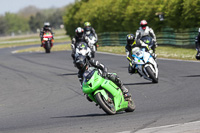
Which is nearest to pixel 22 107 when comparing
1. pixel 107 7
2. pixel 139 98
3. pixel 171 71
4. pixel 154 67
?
pixel 139 98

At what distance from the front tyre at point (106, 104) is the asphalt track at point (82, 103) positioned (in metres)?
0.12

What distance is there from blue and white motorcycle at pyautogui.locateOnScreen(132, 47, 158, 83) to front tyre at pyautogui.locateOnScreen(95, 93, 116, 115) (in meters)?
4.88

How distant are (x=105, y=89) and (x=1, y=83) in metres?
8.49

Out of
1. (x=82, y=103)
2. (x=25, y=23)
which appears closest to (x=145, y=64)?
(x=82, y=103)

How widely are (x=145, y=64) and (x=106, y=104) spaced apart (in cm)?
522

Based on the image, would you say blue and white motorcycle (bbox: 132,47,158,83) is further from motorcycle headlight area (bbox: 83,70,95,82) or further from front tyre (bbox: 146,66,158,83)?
motorcycle headlight area (bbox: 83,70,95,82)

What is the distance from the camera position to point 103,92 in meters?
7.98

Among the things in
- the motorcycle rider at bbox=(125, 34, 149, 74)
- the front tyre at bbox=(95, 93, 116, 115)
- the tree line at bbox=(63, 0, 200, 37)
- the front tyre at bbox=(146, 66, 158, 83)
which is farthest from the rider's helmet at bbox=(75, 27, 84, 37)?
the tree line at bbox=(63, 0, 200, 37)

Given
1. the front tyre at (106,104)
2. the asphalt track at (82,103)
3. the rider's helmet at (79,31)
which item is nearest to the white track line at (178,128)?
the asphalt track at (82,103)

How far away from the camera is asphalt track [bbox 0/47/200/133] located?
7.22 meters

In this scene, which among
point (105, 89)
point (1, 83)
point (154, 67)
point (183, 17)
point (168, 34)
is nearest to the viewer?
point (105, 89)

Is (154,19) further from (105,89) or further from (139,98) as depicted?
(105,89)

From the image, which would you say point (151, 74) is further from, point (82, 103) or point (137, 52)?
point (82, 103)

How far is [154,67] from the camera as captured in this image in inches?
512
